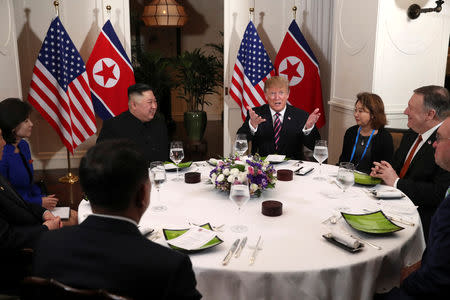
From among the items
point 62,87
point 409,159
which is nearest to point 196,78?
point 62,87

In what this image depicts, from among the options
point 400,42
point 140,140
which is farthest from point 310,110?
point 140,140

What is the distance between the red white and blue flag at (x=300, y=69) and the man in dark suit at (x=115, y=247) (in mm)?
4087

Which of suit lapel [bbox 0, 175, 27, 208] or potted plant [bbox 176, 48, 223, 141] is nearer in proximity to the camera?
suit lapel [bbox 0, 175, 27, 208]

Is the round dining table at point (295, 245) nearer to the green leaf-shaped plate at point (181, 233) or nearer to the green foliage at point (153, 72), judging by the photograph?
the green leaf-shaped plate at point (181, 233)

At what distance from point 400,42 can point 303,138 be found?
136 centimetres

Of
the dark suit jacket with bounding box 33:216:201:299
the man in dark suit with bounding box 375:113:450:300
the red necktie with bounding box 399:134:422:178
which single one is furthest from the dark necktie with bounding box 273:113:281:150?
the dark suit jacket with bounding box 33:216:201:299

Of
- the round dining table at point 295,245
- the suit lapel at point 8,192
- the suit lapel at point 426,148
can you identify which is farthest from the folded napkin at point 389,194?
the suit lapel at point 8,192

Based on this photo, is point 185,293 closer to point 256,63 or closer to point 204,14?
point 256,63

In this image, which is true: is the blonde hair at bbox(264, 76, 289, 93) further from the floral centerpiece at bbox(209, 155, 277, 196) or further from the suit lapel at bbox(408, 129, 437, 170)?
the floral centerpiece at bbox(209, 155, 277, 196)

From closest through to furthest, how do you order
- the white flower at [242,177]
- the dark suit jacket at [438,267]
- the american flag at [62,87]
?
the dark suit jacket at [438,267] < the white flower at [242,177] < the american flag at [62,87]

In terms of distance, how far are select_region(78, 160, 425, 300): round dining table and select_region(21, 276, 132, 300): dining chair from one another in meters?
0.59

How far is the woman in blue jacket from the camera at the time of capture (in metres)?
2.50

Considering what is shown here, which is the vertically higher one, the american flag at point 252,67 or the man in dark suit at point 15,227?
the american flag at point 252,67

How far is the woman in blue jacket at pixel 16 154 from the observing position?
8.21ft
